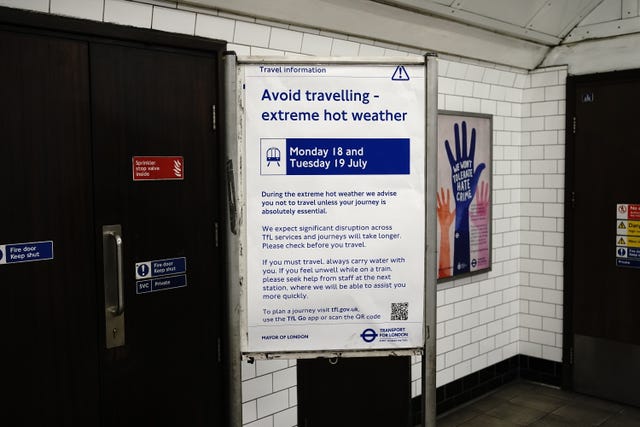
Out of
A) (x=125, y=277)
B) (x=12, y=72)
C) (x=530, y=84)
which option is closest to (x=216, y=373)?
(x=125, y=277)

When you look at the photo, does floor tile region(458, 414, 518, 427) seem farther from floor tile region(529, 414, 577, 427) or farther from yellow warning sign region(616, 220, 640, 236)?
yellow warning sign region(616, 220, 640, 236)

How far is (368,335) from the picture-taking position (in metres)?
2.10

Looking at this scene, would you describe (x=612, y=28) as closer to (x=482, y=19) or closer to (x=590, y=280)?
(x=482, y=19)

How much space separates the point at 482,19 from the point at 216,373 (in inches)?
110

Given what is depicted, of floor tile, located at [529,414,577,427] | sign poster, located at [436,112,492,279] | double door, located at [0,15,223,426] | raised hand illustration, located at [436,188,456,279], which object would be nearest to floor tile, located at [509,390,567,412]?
floor tile, located at [529,414,577,427]

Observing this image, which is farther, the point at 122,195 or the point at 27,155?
the point at 122,195

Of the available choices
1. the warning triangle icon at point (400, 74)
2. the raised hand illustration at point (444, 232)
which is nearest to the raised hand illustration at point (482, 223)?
the raised hand illustration at point (444, 232)

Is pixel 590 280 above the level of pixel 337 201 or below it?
below

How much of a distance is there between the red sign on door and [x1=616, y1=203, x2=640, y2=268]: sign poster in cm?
323

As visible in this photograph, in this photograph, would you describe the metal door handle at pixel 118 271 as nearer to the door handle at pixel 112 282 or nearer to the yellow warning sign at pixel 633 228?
the door handle at pixel 112 282

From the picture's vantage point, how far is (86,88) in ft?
8.20

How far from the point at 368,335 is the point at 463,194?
2.42 meters

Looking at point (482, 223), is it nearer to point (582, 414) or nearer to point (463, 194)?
point (463, 194)

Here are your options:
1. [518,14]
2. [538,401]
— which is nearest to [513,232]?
[538,401]
